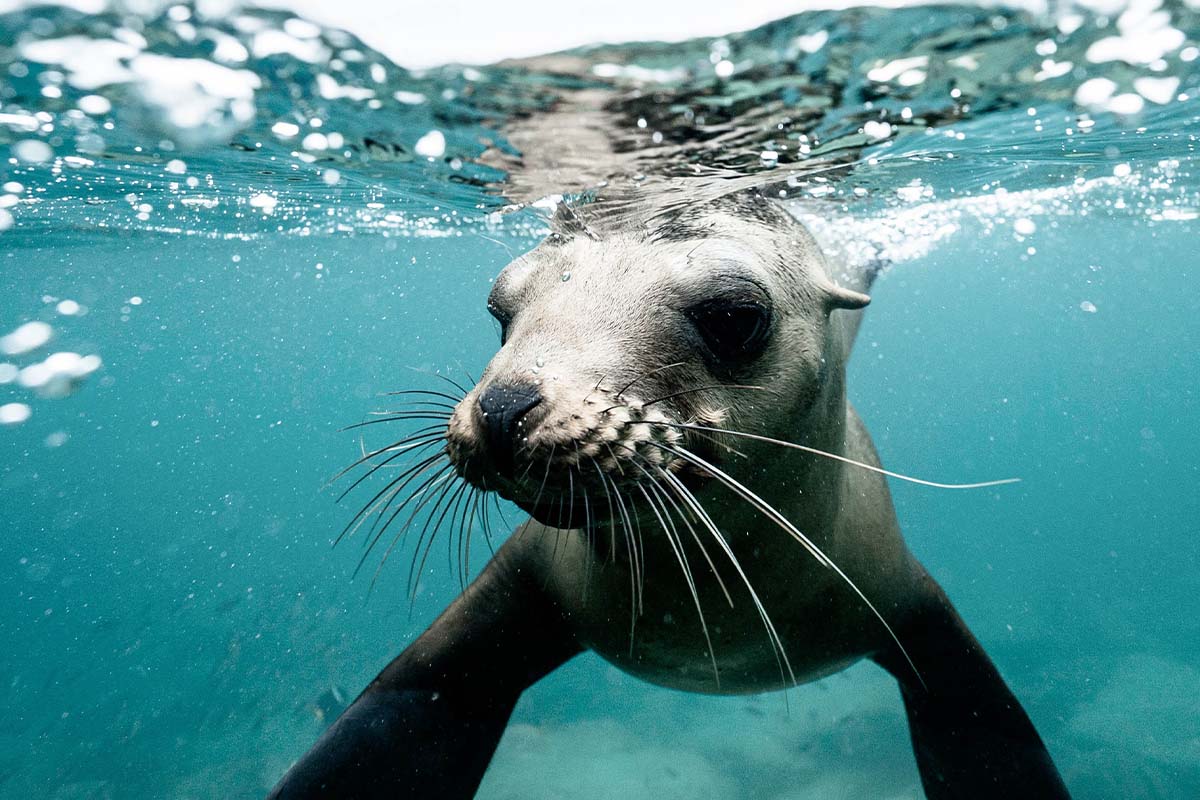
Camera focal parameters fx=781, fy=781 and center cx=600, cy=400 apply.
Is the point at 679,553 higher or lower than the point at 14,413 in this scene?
higher

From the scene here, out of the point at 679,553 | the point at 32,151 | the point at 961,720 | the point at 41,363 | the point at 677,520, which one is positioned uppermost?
the point at 32,151

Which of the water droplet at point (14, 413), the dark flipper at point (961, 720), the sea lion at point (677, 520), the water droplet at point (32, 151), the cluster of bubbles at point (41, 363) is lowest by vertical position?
the water droplet at point (14, 413)

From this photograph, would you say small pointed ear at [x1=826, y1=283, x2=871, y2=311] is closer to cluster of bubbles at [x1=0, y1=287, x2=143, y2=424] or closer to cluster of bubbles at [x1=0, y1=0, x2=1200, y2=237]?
cluster of bubbles at [x1=0, y1=0, x2=1200, y2=237]

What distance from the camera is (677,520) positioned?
2.64 metres

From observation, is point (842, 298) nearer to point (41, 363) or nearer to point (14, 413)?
A: point (41, 363)

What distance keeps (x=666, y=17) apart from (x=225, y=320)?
55715 millimetres

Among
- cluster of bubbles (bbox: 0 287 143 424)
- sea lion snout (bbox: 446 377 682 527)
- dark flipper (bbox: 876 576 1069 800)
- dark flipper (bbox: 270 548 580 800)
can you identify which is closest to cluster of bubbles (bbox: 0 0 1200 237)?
sea lion snout (bbox: 446 377 682 527)

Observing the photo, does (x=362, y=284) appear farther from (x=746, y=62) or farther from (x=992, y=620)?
(x=746, y=62)

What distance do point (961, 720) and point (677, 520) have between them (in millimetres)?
1840

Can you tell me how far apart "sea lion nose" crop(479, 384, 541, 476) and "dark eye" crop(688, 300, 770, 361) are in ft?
2.43

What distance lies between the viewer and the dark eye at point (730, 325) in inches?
96.7

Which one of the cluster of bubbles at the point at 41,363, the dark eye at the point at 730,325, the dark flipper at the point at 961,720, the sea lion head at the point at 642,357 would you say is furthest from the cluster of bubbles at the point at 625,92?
the cluster of bubbles at the point at 41,363

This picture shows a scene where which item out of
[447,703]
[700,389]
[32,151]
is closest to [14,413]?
[32,151]

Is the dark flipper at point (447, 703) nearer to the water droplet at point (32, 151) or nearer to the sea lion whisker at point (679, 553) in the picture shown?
the sea lion whisker at point (679, 553)
